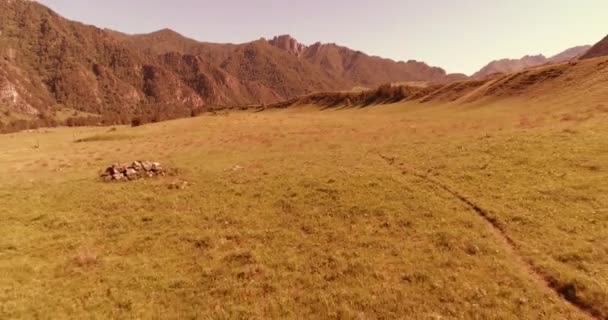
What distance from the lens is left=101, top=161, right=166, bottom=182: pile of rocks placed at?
3017 centimetres

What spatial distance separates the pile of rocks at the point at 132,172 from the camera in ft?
99.0

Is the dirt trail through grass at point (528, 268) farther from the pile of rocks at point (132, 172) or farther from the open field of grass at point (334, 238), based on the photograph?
the pile of rocks at point (132, 172)

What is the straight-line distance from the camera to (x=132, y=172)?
30.6 metres

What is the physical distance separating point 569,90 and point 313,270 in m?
64.2

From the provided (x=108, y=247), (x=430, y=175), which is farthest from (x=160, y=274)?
(x=430, y=175)

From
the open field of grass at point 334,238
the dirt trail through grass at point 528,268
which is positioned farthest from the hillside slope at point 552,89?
the dirt trail through grass at point 528,268

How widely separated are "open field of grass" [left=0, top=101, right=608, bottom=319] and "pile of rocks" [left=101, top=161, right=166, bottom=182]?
5.47 ft

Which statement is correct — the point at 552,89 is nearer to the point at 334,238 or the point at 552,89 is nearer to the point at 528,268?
the point at 528,268

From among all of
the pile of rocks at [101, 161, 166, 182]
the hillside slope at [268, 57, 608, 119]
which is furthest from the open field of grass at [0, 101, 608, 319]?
the hillside slope at [268, 57, 608, 119]

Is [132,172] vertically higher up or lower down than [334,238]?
higher up

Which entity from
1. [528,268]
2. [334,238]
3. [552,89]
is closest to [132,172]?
[334,238]

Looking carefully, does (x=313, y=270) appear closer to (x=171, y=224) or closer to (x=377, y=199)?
(x=377, y=199)

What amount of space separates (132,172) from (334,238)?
22.8m

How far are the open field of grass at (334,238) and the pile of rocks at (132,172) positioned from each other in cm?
167
